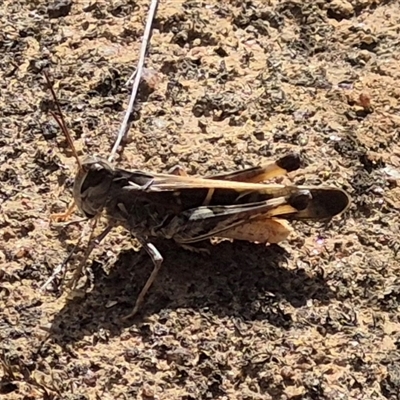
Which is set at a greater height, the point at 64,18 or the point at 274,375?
the point at 64,18

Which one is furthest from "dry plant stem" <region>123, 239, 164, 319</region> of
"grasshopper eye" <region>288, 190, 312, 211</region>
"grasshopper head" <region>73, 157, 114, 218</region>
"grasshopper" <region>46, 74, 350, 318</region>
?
"grasshopper eye" <region>288, 190, 312, 211</region>

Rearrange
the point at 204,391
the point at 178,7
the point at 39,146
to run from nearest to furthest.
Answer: the point at 204,391
the point at 39,146
the point at 178,7

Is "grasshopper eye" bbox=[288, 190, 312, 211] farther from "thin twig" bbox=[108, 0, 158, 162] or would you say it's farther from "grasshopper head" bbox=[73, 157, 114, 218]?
"thin twig" bbox=[108, 0, 158, 162]

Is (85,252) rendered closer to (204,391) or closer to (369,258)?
(204,391)

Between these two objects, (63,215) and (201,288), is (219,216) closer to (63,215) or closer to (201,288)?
(201,288)

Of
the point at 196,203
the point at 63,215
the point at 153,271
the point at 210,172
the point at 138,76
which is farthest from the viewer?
the point at 138,76

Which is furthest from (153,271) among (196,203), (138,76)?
(138,76)

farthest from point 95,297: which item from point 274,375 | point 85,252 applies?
point 274,375
